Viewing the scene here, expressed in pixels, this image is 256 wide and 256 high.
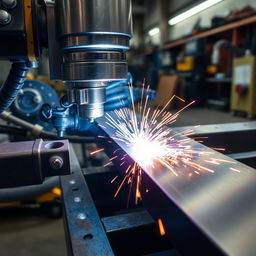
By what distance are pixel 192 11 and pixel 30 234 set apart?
6.71 m

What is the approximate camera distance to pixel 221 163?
19.9 inches

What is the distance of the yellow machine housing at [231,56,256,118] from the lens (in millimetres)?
3217

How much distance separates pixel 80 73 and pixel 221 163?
335mm

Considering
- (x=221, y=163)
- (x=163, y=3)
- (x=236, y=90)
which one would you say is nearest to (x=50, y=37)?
(x=221, y=163)

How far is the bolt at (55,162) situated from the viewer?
487mm

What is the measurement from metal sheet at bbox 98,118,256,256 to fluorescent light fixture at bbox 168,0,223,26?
6298 mm

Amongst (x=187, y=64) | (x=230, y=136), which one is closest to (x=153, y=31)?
(x=187, y=64)

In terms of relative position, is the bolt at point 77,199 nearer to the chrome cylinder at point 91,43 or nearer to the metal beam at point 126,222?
the metal beam at point 126,222

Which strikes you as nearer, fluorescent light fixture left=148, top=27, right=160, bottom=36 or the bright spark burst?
the bright spark burst

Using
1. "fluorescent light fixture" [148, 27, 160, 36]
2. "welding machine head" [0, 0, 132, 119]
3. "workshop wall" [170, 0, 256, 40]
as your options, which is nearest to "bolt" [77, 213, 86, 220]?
"welding machine head" [0, 0, 132, 119]

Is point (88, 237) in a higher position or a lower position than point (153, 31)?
lower

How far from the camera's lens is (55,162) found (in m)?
0.49

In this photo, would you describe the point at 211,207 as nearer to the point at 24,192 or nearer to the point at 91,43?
the point at 91,43

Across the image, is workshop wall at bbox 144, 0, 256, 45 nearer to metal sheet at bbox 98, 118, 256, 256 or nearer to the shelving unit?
the shelving unit
